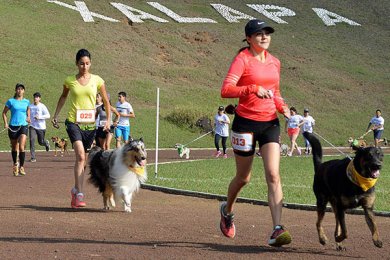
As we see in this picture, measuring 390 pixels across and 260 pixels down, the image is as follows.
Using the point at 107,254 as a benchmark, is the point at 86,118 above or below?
above

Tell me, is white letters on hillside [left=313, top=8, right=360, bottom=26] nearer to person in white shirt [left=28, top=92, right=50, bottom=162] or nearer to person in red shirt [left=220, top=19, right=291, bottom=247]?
person in white shirt [left=28, top=92, right=50, bottom=162]

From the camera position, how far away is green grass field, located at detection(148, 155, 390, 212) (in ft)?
56.5

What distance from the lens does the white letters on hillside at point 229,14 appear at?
242 ft

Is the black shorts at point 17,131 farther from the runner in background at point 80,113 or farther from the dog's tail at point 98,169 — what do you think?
the runner in background at point 80,113

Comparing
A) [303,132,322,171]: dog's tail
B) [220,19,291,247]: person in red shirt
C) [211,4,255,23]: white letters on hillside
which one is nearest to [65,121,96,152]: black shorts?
[303,132,322,171]: dog's tail

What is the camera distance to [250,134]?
1021 cm

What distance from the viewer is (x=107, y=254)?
31.9ft

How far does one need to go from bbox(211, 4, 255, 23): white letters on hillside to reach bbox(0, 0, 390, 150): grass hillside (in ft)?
2.13

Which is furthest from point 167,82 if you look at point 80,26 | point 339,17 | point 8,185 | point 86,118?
point 86,118

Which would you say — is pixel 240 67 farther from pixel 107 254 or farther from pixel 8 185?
pixel 8 185

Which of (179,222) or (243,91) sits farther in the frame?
(179,222)

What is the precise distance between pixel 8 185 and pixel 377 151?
10864 millimetres

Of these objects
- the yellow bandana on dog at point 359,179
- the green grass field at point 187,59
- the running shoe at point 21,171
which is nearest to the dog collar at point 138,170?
the yellow bandana on dog at point 359,179

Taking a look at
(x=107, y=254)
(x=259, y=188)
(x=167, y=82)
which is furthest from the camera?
(x=167, y=82)
